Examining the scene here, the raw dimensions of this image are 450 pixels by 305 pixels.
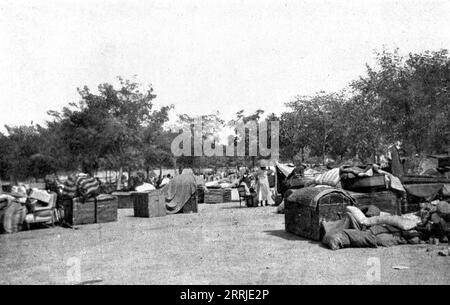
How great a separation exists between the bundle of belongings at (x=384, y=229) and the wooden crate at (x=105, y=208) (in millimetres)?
7477

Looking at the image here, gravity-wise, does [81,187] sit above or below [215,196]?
above

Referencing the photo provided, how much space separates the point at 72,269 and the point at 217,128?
45619 mm

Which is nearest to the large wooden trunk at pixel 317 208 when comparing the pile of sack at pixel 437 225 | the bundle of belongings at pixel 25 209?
the pile of sack at pixel 437 225

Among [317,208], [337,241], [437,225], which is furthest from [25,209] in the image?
[437,225]

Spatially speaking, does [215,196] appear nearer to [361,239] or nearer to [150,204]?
[150,204]

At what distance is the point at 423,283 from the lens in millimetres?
6027

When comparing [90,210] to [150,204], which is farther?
[150,204]

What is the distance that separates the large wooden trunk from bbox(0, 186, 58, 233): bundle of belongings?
24.5 ft

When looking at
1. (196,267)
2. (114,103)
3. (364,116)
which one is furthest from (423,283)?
(364,116)

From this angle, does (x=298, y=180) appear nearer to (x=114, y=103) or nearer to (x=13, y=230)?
(x=13, y=230)

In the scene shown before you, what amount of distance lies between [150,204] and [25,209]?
13.3 ft

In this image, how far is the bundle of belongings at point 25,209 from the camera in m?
12.4

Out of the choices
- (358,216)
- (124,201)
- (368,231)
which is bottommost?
(124,201)

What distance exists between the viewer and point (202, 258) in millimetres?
7906
